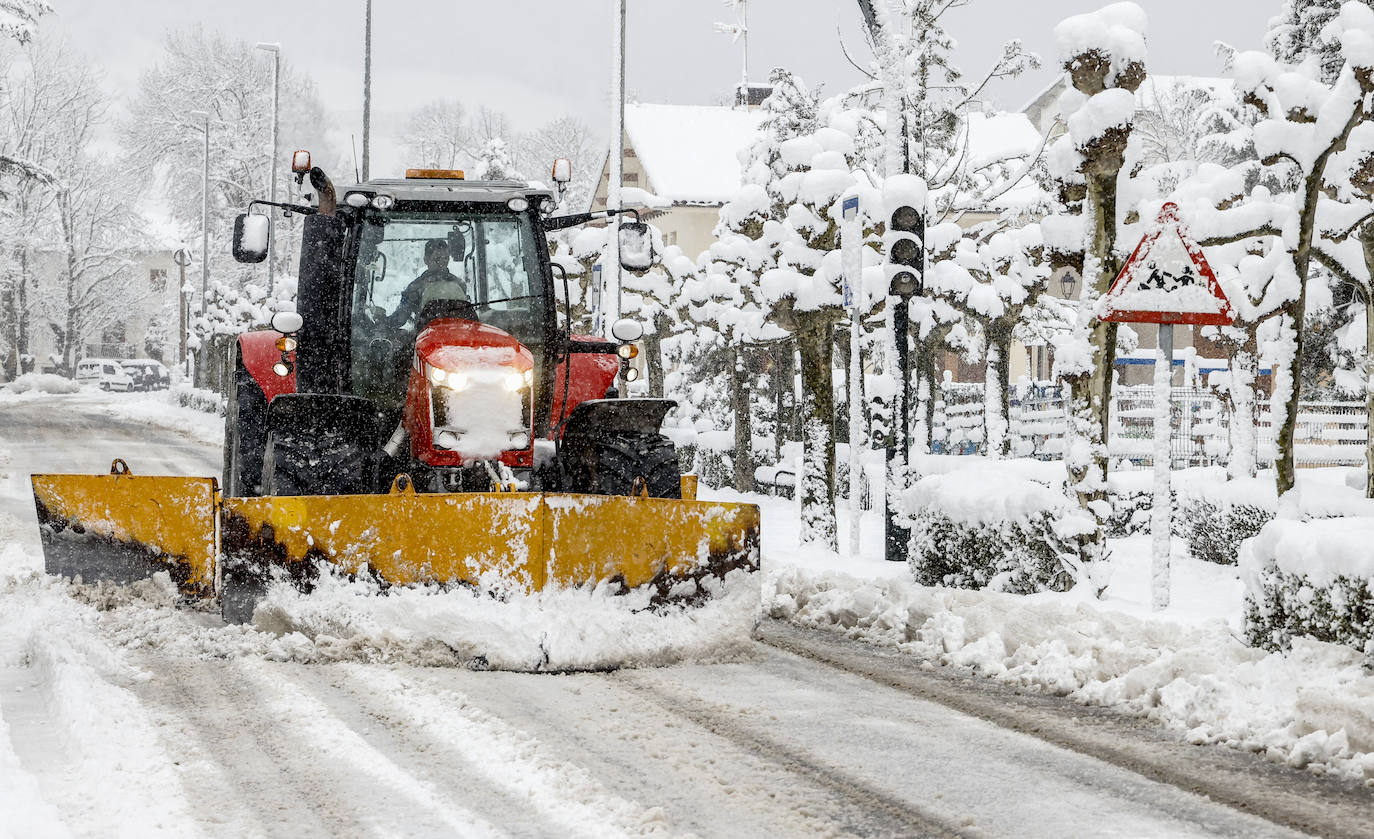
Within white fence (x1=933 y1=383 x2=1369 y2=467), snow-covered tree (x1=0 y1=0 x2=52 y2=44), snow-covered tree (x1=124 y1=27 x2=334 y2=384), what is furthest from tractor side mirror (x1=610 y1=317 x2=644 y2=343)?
snow-covered tree (x1=124 y1=27 x2=334 y2=384)

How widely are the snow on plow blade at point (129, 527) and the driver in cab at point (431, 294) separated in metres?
1.42

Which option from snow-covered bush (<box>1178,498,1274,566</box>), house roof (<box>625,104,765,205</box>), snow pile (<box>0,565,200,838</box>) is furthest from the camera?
house roof (<box>625,104,765,205</box>)

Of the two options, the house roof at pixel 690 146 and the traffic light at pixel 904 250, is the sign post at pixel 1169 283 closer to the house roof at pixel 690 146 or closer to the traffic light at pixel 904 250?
the traffic light at pixel 904 250

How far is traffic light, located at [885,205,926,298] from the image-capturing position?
1179 cm

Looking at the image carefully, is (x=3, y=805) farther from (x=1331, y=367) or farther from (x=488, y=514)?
(x=1331, y=367)

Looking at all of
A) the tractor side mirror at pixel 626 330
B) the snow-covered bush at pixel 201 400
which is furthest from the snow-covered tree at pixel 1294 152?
the snow-covered bush at pixel 201 400

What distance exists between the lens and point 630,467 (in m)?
8.11

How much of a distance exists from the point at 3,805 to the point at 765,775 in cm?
235

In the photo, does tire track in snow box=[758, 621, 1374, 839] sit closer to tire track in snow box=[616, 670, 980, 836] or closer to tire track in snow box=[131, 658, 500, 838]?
tire track in snow box=[616, 670, 980, 836]

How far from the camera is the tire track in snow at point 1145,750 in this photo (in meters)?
4.67

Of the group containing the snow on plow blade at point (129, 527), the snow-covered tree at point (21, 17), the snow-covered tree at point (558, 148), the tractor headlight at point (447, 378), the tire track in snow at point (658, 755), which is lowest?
the tire track in snow at point (658, 755)

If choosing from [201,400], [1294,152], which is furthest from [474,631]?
[201,400]

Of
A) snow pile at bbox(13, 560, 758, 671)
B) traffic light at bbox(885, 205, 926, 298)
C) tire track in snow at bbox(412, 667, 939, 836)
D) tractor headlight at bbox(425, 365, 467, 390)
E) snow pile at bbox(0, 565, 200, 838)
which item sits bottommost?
tire track in snow at bbox(412, 667, 939, 836)

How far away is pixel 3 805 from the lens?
4.31 m
